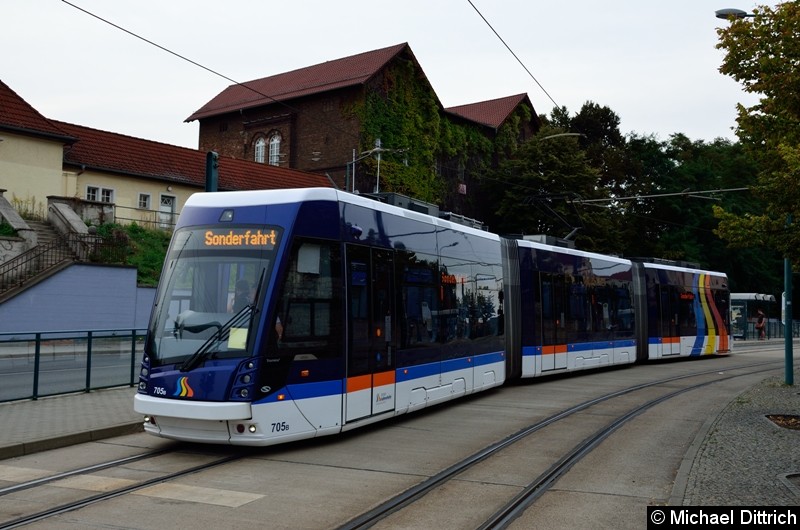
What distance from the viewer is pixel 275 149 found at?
50906mm

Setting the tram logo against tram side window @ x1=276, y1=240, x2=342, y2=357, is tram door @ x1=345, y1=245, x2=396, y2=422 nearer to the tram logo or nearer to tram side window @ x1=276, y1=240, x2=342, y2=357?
tram side window @ x1=276, y1=240, x2=342, y2=357

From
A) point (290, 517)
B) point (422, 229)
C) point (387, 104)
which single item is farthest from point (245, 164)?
point (290, 517)

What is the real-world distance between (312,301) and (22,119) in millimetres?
28283

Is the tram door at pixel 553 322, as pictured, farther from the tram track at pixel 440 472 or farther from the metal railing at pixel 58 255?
the metal railing at pixel 58 255

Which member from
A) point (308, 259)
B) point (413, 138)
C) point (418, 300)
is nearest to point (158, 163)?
point (413, 138)

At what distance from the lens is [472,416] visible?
13344mm

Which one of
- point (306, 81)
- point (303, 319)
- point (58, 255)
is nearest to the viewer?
point (303, 319)

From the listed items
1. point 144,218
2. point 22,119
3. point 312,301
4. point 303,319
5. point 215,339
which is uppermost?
point 22,119

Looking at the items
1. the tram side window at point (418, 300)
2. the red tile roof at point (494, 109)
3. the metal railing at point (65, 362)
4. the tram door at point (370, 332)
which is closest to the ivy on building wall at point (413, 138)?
the red tile roof at point (494, 109)

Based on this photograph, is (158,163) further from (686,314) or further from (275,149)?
(686,314)

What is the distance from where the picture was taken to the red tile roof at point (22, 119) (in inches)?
1280

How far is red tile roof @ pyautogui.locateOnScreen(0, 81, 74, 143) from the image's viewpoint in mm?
32500

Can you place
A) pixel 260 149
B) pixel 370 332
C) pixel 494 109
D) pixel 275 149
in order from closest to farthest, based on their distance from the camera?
pixel 370 332 → pixel 275 149 → pixel 260 149 → pixel 494 109

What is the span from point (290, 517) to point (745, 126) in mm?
11391
